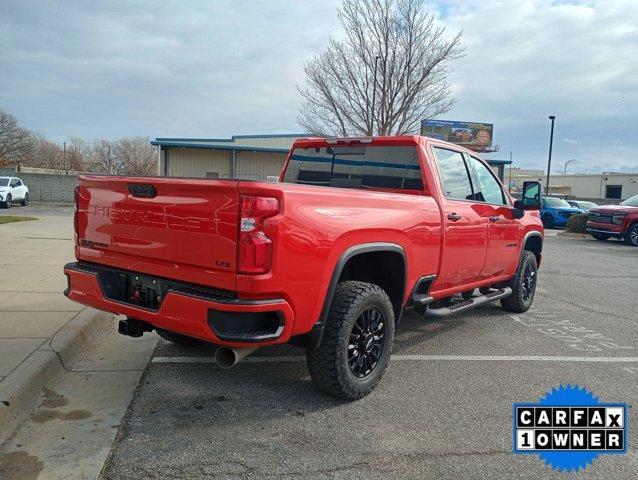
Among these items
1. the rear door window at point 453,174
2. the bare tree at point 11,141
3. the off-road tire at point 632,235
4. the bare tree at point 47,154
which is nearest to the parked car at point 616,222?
the off-road tire at point 632,235

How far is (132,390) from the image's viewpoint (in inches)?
157

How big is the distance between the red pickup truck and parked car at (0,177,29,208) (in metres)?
25.6

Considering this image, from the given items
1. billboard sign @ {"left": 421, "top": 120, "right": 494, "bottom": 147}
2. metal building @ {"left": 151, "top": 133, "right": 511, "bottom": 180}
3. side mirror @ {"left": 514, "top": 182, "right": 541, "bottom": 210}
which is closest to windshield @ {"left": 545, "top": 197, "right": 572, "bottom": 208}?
metal building @ {"left": 151, "top": 133, "right": 511, "bottom": 180}

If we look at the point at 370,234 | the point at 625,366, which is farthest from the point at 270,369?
the point at 625,366

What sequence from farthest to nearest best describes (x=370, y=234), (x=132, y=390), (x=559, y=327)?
(x=559, y=327) < (x=132, y=390) < (x=370, y=234)

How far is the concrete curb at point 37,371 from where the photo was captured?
334cm

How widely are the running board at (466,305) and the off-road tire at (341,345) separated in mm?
991

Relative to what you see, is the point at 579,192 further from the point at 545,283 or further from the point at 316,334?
the point at 316,334

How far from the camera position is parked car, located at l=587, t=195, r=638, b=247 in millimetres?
16609

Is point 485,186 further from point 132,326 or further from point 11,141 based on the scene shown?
point 11,141

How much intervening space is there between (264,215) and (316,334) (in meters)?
0.92

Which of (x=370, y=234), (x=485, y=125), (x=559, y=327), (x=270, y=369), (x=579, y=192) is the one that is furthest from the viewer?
(x=579, y=192)

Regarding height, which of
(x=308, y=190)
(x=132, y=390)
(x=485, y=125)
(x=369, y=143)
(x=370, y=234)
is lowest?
(x=132, y=390)

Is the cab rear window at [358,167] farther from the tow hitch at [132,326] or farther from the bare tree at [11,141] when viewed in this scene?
the bare tree at [11,141]
